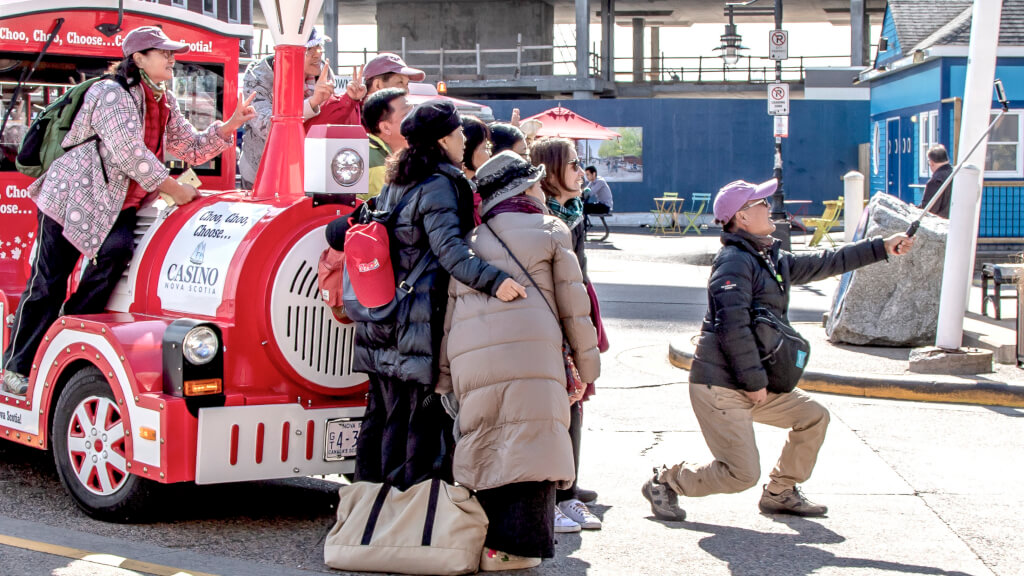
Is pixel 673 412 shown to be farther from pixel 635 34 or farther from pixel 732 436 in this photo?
pixel 635 34

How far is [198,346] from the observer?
5148 mm

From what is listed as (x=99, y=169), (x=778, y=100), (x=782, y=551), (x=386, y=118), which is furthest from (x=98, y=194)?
(x=778, y=100)

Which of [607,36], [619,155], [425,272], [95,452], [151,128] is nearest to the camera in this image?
[425,272]

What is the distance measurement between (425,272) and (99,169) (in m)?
1.88

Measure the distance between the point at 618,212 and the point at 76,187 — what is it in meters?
28.7

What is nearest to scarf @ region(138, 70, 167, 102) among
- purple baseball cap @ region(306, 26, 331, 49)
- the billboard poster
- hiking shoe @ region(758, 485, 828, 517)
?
purple baseball cap @ region(306, 26, 331, 49)

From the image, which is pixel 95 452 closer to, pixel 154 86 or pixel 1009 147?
pixel 154 86

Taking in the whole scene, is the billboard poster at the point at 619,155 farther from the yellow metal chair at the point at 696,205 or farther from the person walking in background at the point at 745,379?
the person walking in background at the point at 745,379

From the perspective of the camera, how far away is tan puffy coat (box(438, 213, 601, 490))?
182 inches

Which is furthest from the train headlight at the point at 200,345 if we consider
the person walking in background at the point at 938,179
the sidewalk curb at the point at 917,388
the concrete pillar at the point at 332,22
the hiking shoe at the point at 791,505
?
the concrete pillar at the point at 332,22

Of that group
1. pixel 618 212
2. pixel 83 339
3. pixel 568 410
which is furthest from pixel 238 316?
pixel 618 212

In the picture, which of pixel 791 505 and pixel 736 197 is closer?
pixel 736 197

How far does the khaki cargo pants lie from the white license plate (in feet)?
4.81

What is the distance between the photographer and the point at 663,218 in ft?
106
